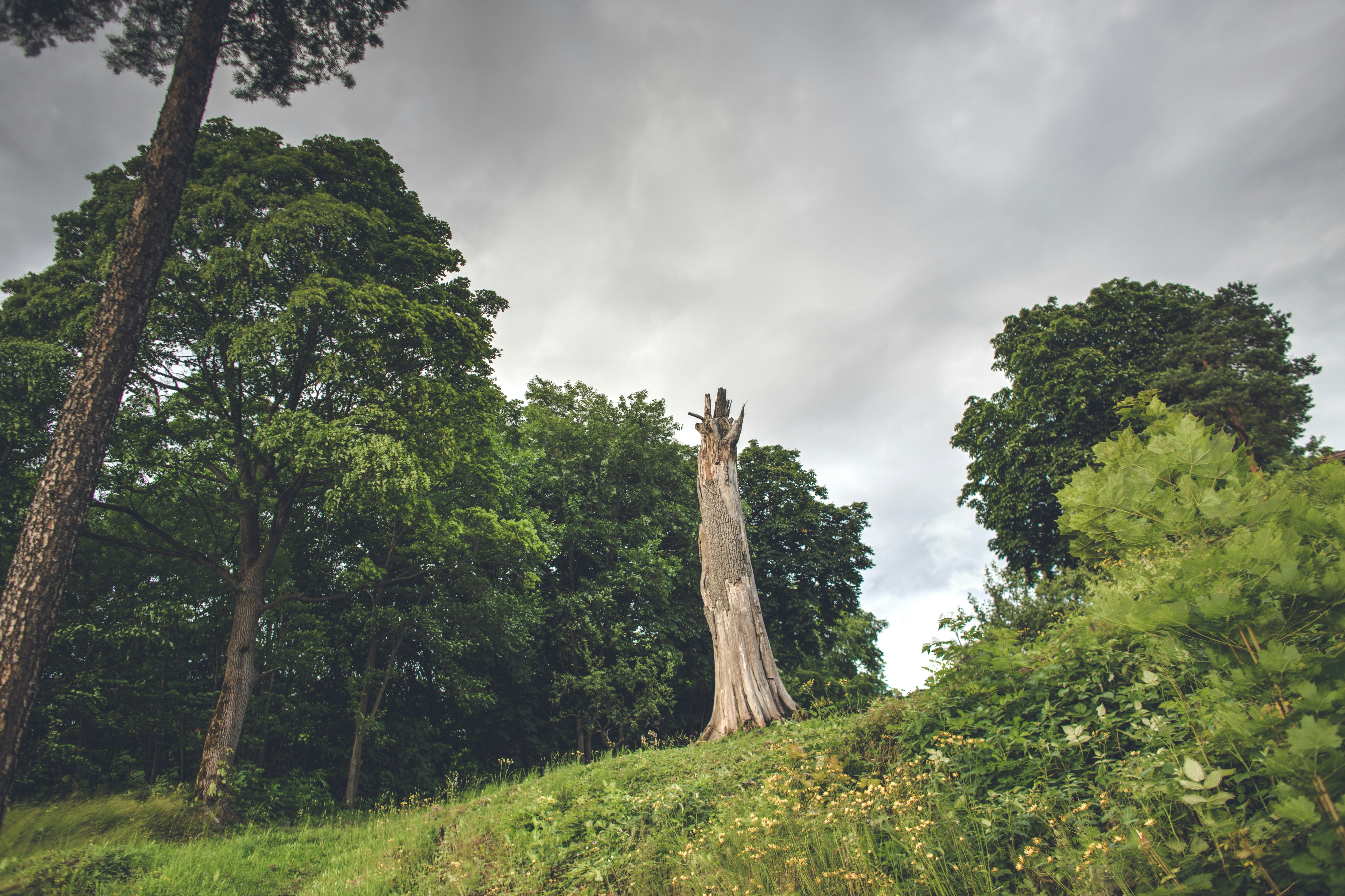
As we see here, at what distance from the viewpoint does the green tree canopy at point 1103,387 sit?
15641 millimetres

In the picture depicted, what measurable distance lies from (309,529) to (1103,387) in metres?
23.8

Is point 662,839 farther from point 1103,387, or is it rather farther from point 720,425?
point 1103,387

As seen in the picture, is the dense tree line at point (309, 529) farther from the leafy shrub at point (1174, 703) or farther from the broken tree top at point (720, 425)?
the leafy shrub at point (1174, 703)

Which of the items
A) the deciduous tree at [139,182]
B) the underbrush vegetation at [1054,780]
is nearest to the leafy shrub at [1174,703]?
the underbrush vegetation at [1054,780]

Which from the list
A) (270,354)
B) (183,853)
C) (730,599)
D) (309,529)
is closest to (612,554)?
(309,529)

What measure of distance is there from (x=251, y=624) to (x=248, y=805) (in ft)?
11.1

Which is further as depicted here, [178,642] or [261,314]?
[178,642]

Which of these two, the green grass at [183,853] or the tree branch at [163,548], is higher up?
the tree branch at [163,548]

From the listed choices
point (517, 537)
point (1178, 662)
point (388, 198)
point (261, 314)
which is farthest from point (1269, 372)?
point (261, 314)

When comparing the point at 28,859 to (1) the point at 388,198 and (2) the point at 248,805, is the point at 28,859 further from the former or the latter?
(1) the point at 388,198

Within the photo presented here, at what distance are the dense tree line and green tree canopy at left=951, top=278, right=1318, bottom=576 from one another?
1012 centimetres

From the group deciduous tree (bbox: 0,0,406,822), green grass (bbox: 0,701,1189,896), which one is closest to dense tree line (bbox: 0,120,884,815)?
green grass (bbox: 0,701,1189,896)

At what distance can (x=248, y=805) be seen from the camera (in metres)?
10.4

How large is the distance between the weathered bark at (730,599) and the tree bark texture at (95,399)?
26.0 ft
